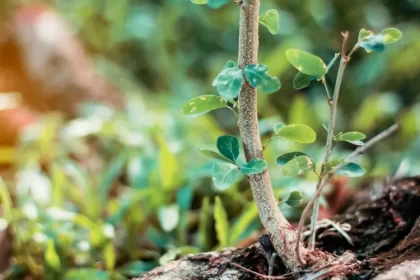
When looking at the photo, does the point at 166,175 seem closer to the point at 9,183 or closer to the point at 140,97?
the point at 9,183

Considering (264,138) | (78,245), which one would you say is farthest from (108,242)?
(264,138)

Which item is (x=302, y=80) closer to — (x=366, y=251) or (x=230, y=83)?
(x=230, y=83)

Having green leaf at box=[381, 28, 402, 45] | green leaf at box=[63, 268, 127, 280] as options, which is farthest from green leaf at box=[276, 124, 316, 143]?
green leaf at box=[63, 268, 127, 280]

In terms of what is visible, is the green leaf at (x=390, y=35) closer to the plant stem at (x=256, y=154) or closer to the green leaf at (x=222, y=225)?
the plant stem at (x=256, y=154)

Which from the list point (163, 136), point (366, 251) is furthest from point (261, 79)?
point (163, 136)

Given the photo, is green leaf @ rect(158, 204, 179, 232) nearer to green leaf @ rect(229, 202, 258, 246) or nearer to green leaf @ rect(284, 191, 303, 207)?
green leaf @ rect(229, 202, 258, 246)

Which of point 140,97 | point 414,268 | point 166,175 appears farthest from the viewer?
point 140,97

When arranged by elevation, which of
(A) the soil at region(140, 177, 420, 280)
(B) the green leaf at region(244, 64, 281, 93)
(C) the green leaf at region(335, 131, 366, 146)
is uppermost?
(B) the green leaf at region(244, 64, 281, 93)
